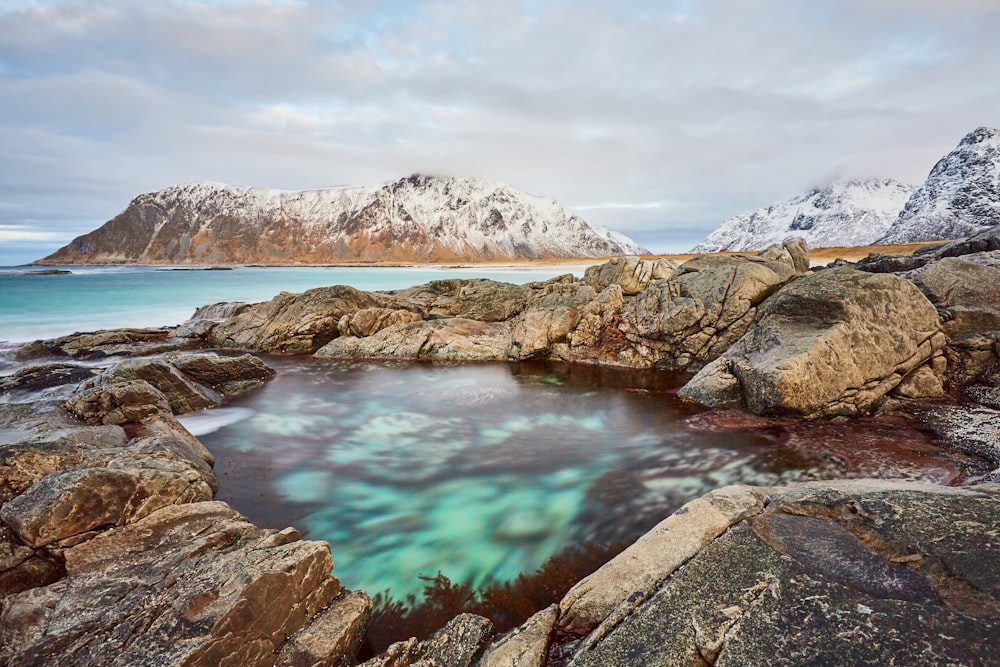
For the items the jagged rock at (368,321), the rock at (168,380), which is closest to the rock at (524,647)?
the rock at (168,380)

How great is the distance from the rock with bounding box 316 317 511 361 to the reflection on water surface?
531 cm

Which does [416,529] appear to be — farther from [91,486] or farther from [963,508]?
[963,508]

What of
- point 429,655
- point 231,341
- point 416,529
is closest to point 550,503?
point 416,529

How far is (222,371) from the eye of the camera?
→ 14602 millimetres

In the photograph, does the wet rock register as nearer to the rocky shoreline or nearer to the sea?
the rocky shoreline

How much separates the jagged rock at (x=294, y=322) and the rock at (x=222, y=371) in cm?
550

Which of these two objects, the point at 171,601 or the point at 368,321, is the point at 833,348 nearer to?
the point at 171,601

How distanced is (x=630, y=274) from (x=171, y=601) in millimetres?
20234

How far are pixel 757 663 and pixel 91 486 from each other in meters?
6.81

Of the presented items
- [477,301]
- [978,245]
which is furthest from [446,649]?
[978,245]

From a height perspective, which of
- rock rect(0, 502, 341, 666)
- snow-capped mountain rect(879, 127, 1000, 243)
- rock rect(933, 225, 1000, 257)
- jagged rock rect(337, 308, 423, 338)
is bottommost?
rock rect(0, 502, 341, 666)

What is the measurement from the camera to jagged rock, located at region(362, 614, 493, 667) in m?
4.10

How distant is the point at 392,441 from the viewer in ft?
35.3

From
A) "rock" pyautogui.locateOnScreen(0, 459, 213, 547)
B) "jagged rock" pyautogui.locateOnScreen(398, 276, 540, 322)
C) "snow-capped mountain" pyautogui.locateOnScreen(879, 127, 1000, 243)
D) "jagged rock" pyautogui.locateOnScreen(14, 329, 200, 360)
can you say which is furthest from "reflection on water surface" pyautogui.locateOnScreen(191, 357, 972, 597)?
"snow-capped mountain" pyautogui.locateOnScreen(879, 127, 1000, 243)
